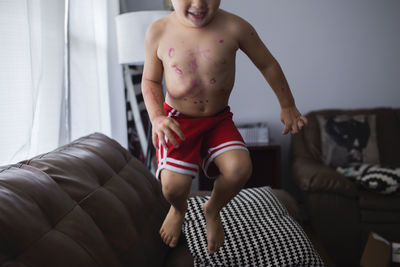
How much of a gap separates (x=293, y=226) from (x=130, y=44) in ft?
4.62

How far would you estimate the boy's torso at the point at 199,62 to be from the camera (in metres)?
0.74

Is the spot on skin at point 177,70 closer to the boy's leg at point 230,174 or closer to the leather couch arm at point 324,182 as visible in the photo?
the boy's leg at point 230,174

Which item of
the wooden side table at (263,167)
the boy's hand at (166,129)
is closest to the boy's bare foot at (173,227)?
the boy's hand at (166,129)

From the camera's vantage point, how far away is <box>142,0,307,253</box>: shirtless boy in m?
0.74

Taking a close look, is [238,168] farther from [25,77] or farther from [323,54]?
[323,54]

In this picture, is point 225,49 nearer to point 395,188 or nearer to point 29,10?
point 29,10

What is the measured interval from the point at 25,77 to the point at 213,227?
932mm

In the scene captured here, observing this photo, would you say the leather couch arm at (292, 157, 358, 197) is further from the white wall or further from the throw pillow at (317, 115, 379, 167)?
the white wall

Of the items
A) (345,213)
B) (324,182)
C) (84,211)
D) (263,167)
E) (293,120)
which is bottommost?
(345,213)

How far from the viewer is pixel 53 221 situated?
3.35 feet

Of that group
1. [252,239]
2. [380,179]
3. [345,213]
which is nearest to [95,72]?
[252,239]

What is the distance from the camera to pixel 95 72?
2.34 m

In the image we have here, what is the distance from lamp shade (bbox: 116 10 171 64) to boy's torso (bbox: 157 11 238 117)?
60.4 inches

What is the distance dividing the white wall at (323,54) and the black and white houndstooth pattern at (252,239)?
209 cm
